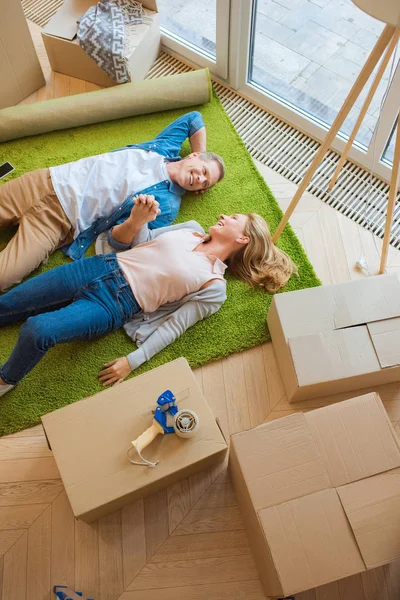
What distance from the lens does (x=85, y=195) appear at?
1.98 metres

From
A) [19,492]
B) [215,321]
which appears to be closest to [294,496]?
[215,321]

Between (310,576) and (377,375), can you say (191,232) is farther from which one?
(310,576)

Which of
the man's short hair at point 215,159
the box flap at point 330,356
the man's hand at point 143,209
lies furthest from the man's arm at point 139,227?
the box flap at point 330,356

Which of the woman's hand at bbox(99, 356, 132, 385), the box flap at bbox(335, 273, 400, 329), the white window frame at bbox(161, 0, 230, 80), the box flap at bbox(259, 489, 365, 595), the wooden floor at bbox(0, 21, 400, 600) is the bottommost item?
the wooden floor at bbox(0, 21, 400, 600)

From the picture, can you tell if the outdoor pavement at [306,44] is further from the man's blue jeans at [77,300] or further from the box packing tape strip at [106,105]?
the man's blue jeans at [77,300]

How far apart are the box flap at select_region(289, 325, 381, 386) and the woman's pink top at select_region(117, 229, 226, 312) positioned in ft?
1.36

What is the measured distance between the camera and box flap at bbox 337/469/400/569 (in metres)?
1.34

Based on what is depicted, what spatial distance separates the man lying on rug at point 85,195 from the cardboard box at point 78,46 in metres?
0.53

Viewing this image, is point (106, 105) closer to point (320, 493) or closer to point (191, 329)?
point (191, 329)

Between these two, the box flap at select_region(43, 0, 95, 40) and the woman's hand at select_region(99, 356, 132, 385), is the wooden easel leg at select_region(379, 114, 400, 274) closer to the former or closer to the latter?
the woman's hand at select_region(99, 356, 132, 385)

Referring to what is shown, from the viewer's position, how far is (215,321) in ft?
6.41

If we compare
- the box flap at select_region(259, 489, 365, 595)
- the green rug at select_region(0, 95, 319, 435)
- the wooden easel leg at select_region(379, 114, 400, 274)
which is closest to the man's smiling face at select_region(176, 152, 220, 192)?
the green rug at select_region(0, 95, 319, 435)

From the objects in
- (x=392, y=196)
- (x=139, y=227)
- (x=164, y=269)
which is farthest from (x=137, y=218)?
(x=392, y=196)

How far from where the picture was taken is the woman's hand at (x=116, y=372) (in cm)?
180
